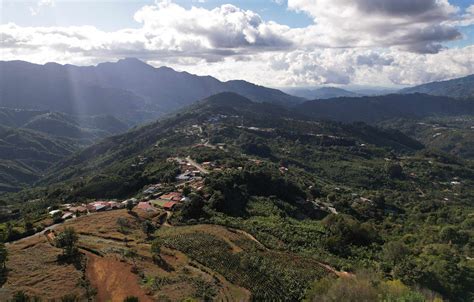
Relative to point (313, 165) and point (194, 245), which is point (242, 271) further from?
point (313, 165)

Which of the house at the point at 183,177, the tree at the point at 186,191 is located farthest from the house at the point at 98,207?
the house at the point at 183,177

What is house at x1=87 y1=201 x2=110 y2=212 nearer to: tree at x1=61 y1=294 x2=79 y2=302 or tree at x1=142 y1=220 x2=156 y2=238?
tree at x1=142 y1=220 x2=156 y2=238

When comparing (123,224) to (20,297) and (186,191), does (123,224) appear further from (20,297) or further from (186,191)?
(20,297)

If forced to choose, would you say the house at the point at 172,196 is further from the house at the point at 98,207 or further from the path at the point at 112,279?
the path at the point at 112,279

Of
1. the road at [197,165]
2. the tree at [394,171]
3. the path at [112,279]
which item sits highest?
the path at [112,279]

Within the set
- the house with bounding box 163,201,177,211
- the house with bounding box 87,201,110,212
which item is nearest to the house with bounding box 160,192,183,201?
the house with bounding box 163,201,177,211

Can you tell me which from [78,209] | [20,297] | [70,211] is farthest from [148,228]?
[20,297]

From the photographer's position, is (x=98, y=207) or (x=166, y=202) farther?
(x=166, y=202)

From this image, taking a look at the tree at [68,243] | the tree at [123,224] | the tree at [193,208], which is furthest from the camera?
the tree at [193,208]

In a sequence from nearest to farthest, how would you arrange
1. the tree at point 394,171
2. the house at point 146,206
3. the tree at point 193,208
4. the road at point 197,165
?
1. the tree at point 193,208
2. the house at point 146,206
3. the road at point 197,165
4. the tree at point 394,171
